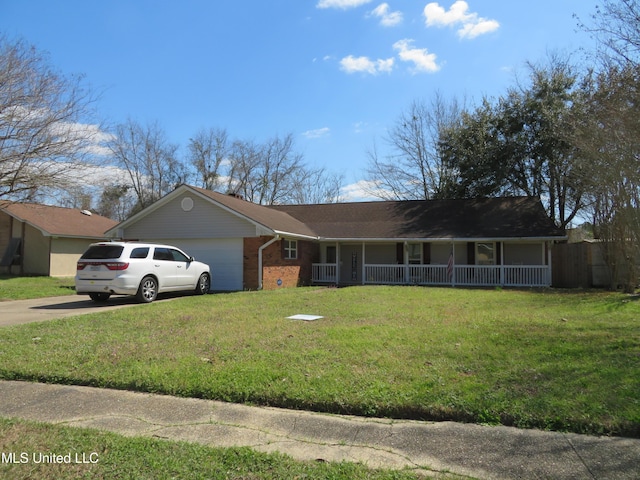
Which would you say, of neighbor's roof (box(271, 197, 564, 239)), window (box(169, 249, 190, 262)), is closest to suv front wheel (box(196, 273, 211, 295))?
window (box(169, 249, 190, 262))

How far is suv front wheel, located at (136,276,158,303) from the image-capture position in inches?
527

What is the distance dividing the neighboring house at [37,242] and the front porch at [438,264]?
13149 millimetres

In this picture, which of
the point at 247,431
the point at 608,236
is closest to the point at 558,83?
the point at 608,236

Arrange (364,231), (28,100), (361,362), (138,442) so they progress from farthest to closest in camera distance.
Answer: (364,231), (28,100), (361,362), (138,442)

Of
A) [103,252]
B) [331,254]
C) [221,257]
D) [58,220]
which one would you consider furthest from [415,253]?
[58,220]

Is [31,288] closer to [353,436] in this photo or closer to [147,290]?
[147,290]

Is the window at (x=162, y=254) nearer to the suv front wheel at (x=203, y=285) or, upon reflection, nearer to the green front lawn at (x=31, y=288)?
the suv front wheel at (x=203, y=285)

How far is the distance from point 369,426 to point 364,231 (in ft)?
60.9

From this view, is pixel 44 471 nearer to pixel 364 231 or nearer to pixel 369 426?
pixel 369 426

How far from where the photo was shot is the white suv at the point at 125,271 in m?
12.8

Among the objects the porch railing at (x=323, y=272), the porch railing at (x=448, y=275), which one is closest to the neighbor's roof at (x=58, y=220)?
the porch railing at (x=323, y=272)

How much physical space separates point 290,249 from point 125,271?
28.4ft

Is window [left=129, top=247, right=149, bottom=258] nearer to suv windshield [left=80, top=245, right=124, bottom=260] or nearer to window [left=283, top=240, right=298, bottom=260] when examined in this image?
suv windshield [left=80, top=245, right=124, bottom=260]

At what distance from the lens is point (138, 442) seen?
392cm
